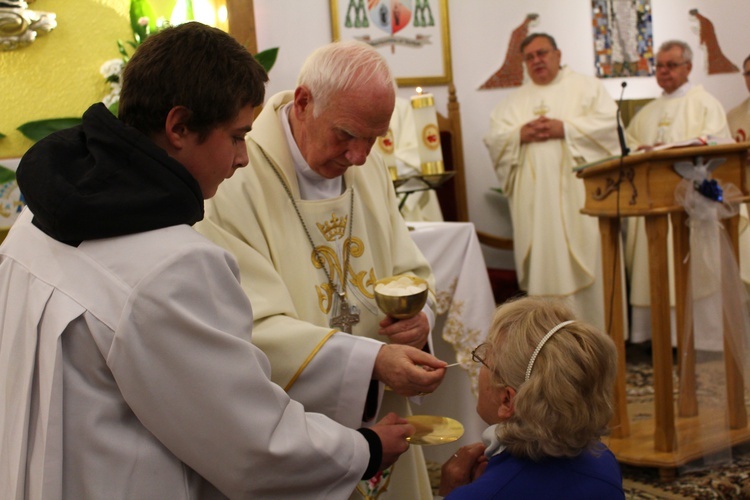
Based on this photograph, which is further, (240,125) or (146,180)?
(240,125)

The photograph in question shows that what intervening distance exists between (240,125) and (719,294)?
2860 mm

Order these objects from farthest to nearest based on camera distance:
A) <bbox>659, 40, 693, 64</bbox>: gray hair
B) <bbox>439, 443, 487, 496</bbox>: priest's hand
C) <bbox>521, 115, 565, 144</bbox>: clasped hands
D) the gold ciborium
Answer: <bbox>659, 40, 693, 64</bbox>: gray hair
<bbox>521, 115, 565, 144</bbox>: clasped hands
the gold ciborium
<bbox>439, 443, 487, 496</bbox>: priest's hand

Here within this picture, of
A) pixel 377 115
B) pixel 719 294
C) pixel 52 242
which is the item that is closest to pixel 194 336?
pixel 52 242

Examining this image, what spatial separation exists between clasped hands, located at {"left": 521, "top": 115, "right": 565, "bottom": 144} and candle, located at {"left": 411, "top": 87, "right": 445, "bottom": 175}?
2.56 meters

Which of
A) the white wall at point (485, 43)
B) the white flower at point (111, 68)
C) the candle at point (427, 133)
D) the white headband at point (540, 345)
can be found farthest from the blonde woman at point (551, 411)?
the white wall at point (485, 43)

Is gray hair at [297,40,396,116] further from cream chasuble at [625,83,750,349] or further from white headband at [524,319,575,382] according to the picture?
Result: cream chasuble at [625,83,750,349]

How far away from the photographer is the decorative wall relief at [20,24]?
409 cm

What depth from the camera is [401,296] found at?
6.95ft

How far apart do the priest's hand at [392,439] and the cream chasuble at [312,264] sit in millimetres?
273

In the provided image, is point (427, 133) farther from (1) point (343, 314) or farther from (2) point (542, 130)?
(2) point (542, 130)

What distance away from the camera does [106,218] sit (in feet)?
4.05

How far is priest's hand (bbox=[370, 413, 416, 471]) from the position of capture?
1682mm

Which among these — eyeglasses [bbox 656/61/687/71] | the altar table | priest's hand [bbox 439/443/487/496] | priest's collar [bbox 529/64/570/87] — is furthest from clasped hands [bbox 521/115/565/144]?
priest's hand [bbox 439/443/487/496]

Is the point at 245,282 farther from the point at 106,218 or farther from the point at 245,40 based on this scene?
the point at 245,40
